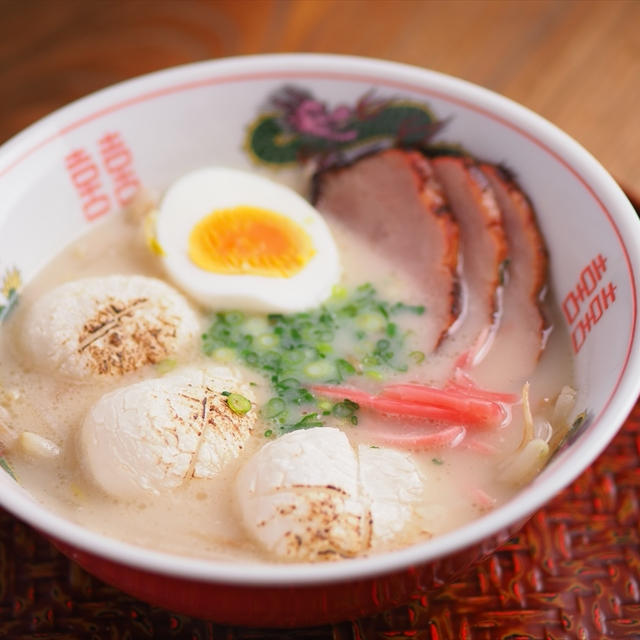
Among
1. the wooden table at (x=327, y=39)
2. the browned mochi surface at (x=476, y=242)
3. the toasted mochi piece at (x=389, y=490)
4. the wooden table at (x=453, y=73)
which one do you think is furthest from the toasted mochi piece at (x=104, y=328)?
the wooden table at (x=327, y=39)

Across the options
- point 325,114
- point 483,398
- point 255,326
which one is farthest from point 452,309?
point 325,114

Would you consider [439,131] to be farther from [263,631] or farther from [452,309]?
[263,631]

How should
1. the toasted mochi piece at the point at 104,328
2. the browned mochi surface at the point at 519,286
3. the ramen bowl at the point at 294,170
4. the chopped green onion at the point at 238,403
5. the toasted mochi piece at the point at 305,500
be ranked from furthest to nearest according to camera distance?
the browned mochi surface at the point at 519,286, the toasted mochi piece at the point at 104,328, the chopped green onion at the point at 238,403, the toasted mochi piece at the point at 305,500, the ramen bowl at the point at 294,170

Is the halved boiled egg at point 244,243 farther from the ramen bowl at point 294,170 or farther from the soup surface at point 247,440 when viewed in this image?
the ramen bowl at point 294,170

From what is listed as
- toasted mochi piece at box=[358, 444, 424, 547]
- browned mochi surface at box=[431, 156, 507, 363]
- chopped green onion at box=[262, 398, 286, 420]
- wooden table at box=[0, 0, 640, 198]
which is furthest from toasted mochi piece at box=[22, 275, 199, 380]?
wooden table at box=[0, 0, 640, 198]

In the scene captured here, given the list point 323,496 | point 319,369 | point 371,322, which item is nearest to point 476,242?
point 371,322

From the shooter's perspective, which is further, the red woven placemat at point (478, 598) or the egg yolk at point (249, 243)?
the egg yolk at point (249, 243)

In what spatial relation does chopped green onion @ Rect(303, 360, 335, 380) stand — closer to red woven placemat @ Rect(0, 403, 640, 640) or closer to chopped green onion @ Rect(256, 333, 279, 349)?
chopped green onion @ Rect(256, 333, 279, 349)
